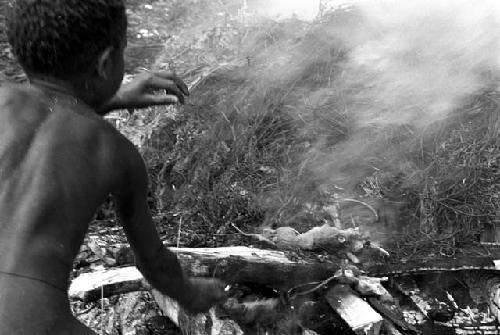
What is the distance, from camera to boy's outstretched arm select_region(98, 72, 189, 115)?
2.61 m

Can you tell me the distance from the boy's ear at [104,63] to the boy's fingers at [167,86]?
2.49 feet

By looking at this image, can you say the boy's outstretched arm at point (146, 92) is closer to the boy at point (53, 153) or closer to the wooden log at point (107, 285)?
the boy at point (53, 153)

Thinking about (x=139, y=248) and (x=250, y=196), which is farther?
(x=250, y=196)

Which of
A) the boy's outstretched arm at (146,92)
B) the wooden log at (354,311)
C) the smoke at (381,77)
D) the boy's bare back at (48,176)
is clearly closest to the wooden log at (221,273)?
the wooden log at (354,311)

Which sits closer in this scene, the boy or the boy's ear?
the boy

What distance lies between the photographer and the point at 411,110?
4.28 metres

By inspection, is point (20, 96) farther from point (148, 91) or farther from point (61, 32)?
point (148, 91)

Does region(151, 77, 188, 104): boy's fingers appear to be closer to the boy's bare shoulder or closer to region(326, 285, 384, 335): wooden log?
the boy's bare shoulder

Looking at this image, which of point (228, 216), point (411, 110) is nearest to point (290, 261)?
point (228, 216)

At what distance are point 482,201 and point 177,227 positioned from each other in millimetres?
2081

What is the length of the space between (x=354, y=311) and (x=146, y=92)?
157 cm

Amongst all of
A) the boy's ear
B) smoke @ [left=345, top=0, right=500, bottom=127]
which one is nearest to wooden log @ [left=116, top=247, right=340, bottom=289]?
the boy's ear

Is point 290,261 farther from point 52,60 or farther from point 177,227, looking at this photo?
point 52,60

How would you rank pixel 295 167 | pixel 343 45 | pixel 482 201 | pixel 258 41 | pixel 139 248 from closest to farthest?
pixel 139 248
pixel 482 201
pixel 295 167
pixel 343 45
pixel 258 41
